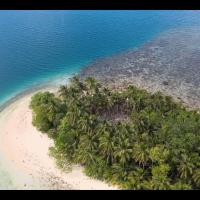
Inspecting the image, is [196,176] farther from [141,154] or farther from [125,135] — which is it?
[125,135]

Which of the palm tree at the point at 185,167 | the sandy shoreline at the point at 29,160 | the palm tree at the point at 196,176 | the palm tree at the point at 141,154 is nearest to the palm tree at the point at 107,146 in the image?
the palm tree at the point at 141,154

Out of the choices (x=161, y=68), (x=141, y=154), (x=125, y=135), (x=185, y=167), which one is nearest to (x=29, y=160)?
(x=125, y=135)

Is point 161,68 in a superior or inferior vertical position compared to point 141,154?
inferior

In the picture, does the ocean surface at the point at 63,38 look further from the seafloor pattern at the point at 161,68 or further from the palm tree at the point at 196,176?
the palm tree at the point at 196,176

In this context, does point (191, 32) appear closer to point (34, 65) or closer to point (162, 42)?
point (162, 42)

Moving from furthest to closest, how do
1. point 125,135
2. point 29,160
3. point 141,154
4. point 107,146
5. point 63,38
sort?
point 63,38 < point 29,160 < point 125,135 < point 107,146 < point 141,154

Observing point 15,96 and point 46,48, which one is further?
point 46,48

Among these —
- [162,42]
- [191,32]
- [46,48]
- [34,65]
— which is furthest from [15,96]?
[191,32]

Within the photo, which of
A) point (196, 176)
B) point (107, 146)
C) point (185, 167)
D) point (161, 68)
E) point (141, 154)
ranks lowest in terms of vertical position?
point (161, 68)
